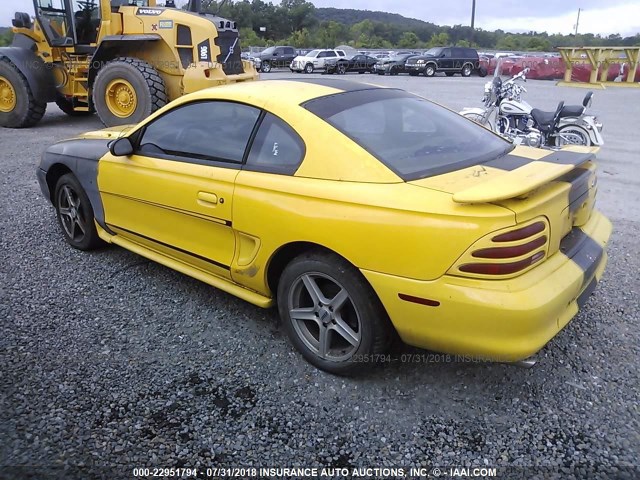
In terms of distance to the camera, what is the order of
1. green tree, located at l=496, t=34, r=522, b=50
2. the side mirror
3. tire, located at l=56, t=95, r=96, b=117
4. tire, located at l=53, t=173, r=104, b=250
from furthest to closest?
green tree, located at l=496, t=34, r=522, b=50 < tire, located at l=56, t=95, r=96, b=117 < tire, located at l=53, t=173, r=104, b=250 < the side mirror

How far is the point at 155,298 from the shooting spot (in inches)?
138

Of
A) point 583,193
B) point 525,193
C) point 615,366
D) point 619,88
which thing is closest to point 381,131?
point 525,193

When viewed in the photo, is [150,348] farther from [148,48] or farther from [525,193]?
[148,48]

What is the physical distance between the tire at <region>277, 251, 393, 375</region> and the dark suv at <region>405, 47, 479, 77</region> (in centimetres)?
2821

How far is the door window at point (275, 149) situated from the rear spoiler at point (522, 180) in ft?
2.98

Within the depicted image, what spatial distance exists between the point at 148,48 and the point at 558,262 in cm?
879

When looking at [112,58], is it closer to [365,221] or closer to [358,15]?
[365,221]

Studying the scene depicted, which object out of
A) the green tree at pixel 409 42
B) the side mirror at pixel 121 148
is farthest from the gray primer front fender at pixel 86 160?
the green tree at pixel 409 42

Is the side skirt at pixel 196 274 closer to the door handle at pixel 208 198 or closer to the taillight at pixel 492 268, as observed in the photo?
the door handle at pixel 208 198

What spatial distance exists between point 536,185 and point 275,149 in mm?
1362

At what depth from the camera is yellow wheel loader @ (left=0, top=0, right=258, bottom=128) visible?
8844 millimetres

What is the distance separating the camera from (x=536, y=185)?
7.16 ft

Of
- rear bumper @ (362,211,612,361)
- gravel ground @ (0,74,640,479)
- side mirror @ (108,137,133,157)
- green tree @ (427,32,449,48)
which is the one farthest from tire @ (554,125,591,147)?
green tree @ (427,32,449,48)

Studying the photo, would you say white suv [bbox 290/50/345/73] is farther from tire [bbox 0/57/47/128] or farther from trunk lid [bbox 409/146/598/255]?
trunk lid [bbox 409/146/598/255]
